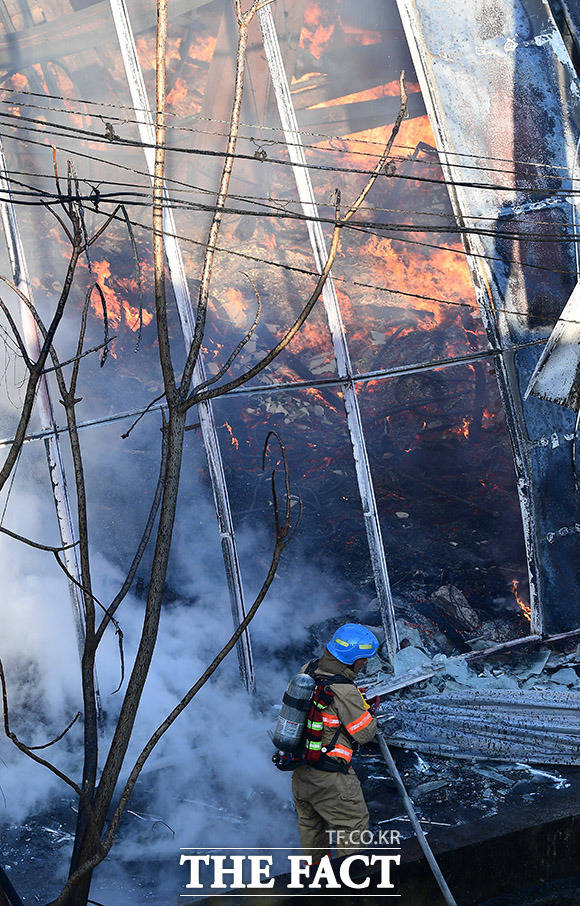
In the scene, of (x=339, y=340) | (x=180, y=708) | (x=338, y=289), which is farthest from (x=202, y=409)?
(x=180, y=708)

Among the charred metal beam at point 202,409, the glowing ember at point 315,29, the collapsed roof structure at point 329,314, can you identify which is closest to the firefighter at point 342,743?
the collapsed roof structure at point 329,314

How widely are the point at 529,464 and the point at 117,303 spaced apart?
15.6 feet

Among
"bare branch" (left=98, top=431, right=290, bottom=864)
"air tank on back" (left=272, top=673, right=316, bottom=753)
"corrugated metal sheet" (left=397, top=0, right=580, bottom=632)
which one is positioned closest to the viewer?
"bare branch" (left=98, top=431, right=290, bottom=864)

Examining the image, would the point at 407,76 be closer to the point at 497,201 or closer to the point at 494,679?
the point at 497,201

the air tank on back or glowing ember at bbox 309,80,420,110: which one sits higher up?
glowing ember at bbox 309,80,420,110

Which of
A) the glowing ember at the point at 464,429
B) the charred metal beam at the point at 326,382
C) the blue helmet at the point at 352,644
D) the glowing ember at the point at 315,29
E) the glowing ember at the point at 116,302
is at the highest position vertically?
the glowing ember at the point at 315,29

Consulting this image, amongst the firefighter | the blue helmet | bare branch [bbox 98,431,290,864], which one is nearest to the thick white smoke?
the firefighter

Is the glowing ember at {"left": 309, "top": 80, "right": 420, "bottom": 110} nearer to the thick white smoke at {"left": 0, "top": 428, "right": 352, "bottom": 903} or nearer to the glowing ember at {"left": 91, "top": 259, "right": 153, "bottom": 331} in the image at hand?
the glowing ember at {"left": 91, "top": 259, "right": 153, "bottom": 331}

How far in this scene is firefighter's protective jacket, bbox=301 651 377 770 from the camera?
16.7ft

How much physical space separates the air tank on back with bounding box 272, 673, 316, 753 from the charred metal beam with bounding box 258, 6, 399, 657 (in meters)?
3.62

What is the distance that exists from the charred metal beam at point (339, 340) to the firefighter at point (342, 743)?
132 inches

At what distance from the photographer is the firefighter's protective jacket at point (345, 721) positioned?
5094mm

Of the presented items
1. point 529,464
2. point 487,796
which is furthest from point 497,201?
point 487,796

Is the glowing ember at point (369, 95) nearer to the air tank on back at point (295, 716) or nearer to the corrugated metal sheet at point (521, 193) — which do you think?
the corrugated metal sheet at point (521, 193)
